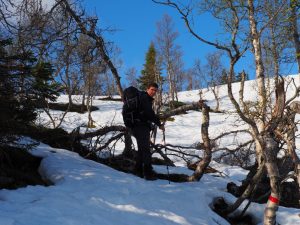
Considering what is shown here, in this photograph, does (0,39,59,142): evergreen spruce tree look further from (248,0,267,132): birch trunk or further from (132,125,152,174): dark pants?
(248,0,267,132): birch trunk

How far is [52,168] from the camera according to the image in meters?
6.57

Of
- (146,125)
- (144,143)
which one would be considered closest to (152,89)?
(146,125)

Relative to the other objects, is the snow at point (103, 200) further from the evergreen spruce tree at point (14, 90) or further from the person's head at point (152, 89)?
the person's head at point (152, 89)

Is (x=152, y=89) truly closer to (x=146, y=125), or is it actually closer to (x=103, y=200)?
(x=146, y=125)

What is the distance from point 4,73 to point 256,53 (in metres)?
9.64

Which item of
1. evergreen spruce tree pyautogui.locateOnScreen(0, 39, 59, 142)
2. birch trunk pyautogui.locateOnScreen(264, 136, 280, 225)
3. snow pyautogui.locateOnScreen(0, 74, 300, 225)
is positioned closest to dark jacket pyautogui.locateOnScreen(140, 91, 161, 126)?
snow pyautogui.locateOnScreen(0, 74, 300, 225)

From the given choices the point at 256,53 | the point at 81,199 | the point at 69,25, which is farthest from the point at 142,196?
the point at 256,53

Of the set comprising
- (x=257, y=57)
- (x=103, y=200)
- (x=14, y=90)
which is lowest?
(x=103, y=200)

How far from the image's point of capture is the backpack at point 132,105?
6.86 meters

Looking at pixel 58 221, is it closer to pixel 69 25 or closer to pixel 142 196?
pixel 142 196

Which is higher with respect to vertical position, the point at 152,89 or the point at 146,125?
the point at 152,89

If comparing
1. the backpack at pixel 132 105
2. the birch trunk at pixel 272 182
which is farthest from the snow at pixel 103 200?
the backpack at pixel 132 105

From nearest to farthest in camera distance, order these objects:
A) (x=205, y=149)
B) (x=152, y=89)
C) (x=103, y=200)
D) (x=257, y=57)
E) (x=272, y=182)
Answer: (x=272, y=182) < (x=103, y=200) < (x=152, y=89) < (x=205, y=149) < (x=257, y=57)

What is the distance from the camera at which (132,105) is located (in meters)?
6.86
